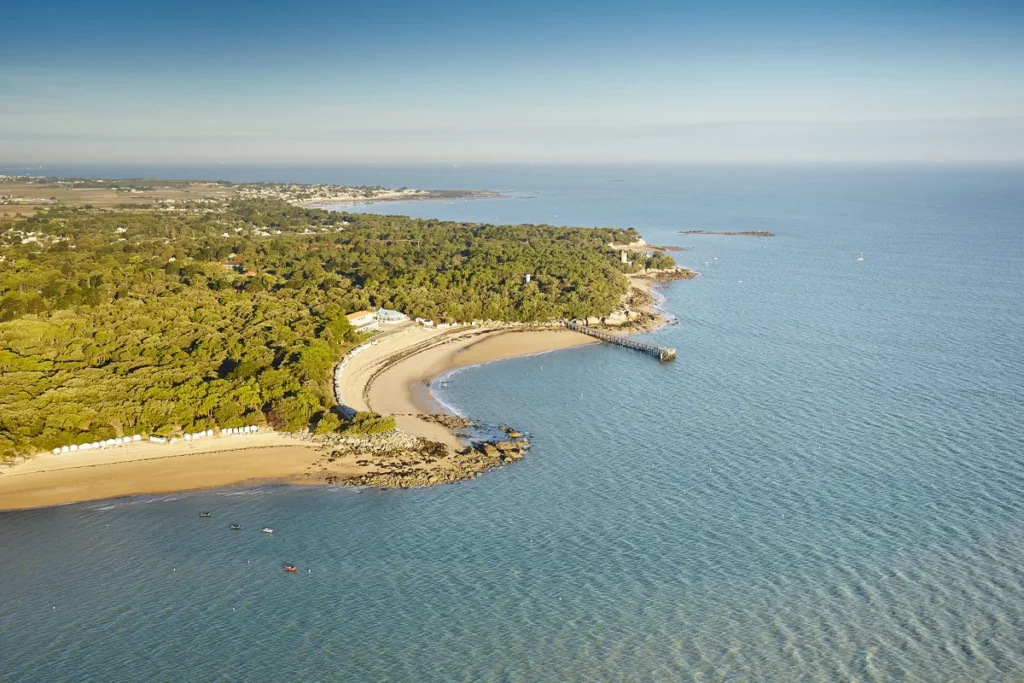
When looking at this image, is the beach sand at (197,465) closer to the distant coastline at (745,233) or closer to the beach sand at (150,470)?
the beach sand at (150,470)

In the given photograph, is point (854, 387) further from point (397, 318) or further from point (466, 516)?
point (397, 318)

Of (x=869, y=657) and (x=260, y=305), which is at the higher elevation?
(x=260, y=305)

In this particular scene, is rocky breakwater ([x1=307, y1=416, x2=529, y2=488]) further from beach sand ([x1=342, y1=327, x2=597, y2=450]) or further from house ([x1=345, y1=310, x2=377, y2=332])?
house ([x1=345, y1=310, x2=377, y2=332])

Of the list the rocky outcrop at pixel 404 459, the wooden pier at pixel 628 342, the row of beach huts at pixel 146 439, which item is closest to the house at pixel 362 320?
the wooden pier at pixel 628 342

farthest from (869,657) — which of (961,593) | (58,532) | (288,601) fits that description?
(58,532)

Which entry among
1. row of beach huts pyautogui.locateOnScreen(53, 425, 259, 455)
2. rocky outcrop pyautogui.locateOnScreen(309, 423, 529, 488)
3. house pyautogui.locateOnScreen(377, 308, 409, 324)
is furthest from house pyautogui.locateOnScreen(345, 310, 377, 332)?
rocky outcrop pyautogui.locateOnScreen(309, 423, 529, 488)
